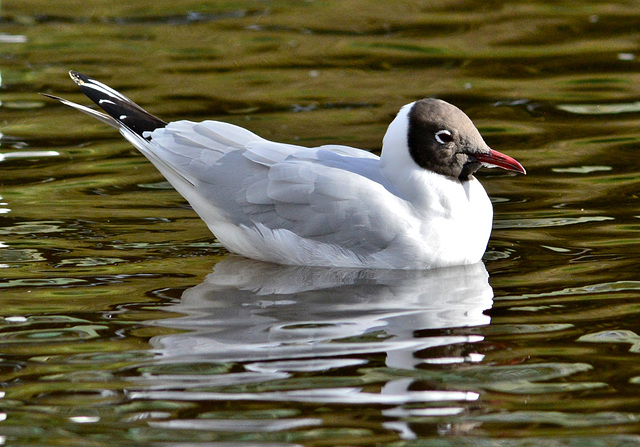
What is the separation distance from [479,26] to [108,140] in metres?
5.26

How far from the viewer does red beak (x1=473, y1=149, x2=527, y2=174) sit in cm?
675

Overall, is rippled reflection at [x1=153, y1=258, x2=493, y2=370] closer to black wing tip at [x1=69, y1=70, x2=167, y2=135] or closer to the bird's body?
the bird's body

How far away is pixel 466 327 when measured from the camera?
5.70 m

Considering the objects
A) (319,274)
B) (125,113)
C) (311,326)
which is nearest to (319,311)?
(311,326)

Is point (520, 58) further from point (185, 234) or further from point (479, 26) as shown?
point (185, 234)

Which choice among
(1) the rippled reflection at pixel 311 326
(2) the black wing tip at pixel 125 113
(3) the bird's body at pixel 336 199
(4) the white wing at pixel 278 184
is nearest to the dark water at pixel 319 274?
(1) the rippled reflection at pixel 311 326

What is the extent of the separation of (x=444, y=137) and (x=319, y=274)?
3.65 ft

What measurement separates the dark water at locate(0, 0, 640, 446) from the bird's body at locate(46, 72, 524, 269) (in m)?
0.16

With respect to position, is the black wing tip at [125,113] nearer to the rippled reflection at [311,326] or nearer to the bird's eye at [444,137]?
the rippled reflection at [311,326]

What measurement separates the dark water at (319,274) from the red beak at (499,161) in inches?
23.3

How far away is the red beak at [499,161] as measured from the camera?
675 cm

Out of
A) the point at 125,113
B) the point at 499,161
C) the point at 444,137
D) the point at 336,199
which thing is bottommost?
the point at 336,199

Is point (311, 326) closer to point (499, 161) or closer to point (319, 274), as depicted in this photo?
point (319, 274)

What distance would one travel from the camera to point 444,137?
22.2 ft
